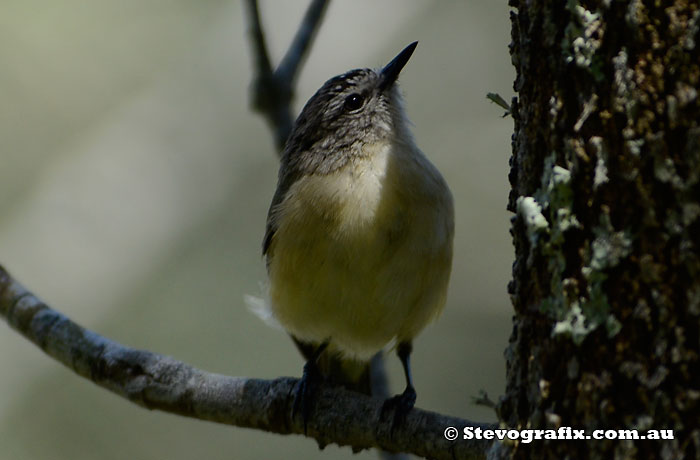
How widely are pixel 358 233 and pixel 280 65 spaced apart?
1.66 m

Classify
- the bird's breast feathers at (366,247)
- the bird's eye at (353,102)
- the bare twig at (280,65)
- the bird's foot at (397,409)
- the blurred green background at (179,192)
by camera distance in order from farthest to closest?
the blurred green background at (179,192)
the bare twig at (280,65)
the bird's eye at (353,102)
the bird's breast feathers at (366,247)
the bird's foot at (397,409)

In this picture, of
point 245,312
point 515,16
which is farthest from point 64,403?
point 515,16

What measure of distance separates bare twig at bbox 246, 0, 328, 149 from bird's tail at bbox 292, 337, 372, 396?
1.37m

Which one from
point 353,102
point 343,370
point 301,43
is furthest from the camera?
point 301,43

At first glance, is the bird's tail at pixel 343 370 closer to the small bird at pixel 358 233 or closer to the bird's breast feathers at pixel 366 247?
the small bird at pixel 358 233

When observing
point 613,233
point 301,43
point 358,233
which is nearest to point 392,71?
point 301,43

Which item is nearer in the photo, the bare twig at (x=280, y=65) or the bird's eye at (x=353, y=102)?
the bird's eye at (x=353, y=102)

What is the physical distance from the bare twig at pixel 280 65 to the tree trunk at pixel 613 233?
3.01m

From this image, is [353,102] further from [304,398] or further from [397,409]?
[397,409]

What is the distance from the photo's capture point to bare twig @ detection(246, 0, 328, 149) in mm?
4766

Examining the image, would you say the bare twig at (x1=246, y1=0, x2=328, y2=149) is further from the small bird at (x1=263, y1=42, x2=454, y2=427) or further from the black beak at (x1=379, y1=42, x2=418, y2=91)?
the black beak at (x1=379, y1=42, x2=418, y2=91)

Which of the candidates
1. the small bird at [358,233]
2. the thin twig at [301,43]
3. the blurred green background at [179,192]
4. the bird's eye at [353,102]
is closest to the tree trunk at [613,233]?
the small bird at [358,233]

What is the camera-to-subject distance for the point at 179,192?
6.88 meters

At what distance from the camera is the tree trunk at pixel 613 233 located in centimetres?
161
